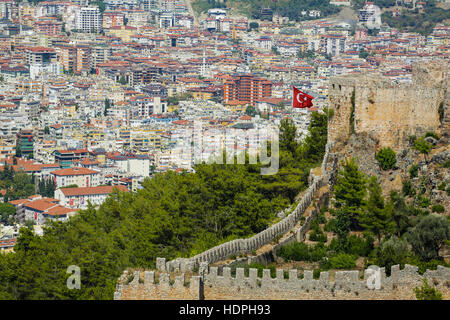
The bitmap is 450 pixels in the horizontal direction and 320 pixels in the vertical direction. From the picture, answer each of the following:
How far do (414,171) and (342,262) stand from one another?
3.40 meters

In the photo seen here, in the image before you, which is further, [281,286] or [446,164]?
[446,164]

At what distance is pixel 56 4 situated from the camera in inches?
5699

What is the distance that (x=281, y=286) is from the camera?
11297 millimetres

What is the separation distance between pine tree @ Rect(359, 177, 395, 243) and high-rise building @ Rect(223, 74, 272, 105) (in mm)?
88003

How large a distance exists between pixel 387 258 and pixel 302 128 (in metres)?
60.4

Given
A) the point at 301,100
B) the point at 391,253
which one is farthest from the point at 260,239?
the point at 301,100

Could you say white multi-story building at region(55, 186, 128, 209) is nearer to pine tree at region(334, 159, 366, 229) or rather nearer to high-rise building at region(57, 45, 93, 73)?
pine tree at region(334, 159, 366, 229)

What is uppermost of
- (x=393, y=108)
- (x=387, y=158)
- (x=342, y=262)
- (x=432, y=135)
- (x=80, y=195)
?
(x=393, y=108)

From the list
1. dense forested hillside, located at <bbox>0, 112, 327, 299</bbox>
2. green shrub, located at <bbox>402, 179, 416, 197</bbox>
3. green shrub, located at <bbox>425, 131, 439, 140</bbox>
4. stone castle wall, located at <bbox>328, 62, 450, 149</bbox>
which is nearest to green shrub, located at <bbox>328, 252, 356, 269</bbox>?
dense forested hillside, located at <bbox>0, 112, 327, 299</bbox>

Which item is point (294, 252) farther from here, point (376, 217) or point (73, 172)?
point (73, 172)

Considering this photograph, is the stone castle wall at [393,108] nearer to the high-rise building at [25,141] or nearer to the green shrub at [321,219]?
the green shrub at [321,219]
